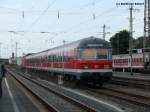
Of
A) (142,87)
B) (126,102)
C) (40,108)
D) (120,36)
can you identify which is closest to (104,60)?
(142,87)

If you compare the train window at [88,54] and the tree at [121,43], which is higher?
the tree at [121,43]

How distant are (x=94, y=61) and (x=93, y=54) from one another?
0.59 metres

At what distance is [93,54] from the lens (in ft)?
95.9

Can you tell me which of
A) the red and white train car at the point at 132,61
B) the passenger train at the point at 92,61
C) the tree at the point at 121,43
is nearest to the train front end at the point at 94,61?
the passenger train at the point at 92,61

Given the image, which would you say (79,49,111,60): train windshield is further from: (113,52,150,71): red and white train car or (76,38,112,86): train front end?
(113,52,150,71): red and white train car

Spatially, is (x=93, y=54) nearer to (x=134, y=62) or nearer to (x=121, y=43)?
(x=134, y=62)

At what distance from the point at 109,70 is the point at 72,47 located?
3.77m

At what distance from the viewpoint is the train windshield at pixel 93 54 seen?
29078mm

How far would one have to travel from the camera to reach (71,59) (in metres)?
31.3

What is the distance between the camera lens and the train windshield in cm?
2908

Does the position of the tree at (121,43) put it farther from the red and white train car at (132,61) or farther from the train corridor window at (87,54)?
the train corridor window at (87,54)

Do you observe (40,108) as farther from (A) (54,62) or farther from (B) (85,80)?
(A) (54,62)

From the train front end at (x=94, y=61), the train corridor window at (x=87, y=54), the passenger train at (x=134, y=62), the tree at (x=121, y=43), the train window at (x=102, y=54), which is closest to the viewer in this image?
the train front end at (x=94, y=61)

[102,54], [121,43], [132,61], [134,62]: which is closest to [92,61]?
[102,54]
